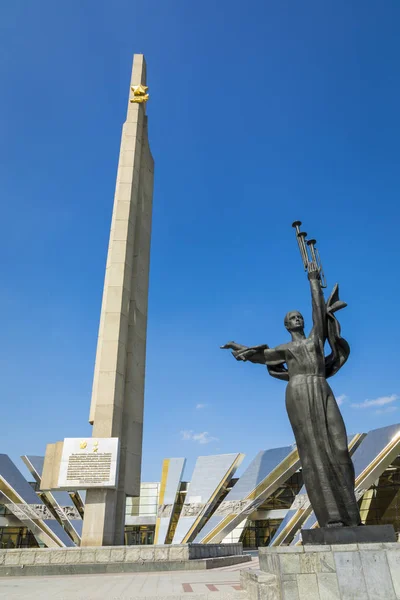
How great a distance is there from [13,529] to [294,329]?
27.1 metres

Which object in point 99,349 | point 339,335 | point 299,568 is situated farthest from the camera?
point 99,349

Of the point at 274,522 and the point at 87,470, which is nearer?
the point at 87,470

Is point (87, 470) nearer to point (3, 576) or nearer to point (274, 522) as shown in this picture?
point (3, 576)

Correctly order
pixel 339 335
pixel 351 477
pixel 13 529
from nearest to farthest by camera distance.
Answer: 1. pixel 351 477
2. pixel 339 335
3. pixel 13 529

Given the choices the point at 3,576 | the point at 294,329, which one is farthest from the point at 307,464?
the point at 3,576

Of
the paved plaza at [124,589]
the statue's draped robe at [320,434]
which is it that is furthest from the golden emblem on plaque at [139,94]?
the paved plaza at [124,589]

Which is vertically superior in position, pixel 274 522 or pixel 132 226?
pixel 132 226

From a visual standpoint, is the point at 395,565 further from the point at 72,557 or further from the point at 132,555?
the point at 72,557

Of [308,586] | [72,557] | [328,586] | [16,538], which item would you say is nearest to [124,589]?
[72,557]

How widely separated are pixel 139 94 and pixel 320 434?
16.0 meters

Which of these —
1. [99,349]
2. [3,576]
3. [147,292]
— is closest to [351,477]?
[3,576]

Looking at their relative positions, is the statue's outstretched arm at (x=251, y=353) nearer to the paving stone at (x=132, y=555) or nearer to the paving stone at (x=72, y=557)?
the paving stone at (x=132, y=555)

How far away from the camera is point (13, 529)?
25406mm

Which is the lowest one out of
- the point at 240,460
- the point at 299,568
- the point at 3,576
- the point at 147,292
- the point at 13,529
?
the point at 299,568
